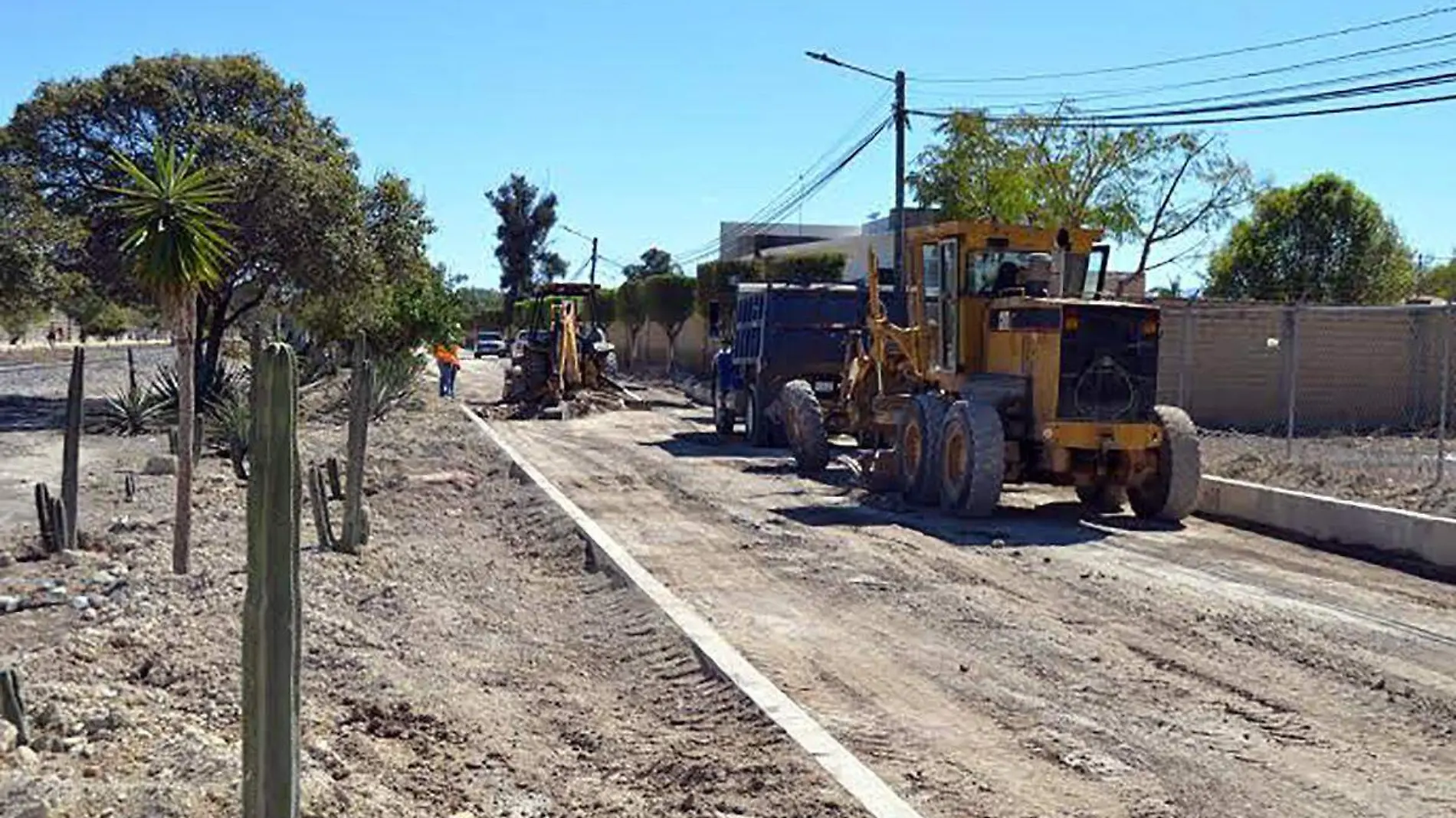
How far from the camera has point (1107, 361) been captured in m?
14.5

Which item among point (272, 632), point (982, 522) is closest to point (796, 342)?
point (982, 522)

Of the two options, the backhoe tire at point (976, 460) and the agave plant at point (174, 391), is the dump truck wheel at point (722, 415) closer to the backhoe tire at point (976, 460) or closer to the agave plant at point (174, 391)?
the agave plant at point (174, 391)

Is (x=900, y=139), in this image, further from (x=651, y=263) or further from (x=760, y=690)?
(x=651, y=263)

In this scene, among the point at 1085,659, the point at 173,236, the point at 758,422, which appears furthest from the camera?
the point at 758,422

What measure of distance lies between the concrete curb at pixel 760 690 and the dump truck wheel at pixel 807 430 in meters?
6.64

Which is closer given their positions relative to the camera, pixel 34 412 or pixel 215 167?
pixel 215 167

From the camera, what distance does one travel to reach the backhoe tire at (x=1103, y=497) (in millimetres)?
15375

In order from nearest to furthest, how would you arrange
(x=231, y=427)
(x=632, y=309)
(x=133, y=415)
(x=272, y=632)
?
1. (x=272, y=632)
2. (x=231, y=427)
3. (x=133, y=415)
4. (x=632, y=309)

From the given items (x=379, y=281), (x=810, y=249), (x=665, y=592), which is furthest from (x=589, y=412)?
(x=810, y=249)

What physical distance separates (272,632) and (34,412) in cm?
2896

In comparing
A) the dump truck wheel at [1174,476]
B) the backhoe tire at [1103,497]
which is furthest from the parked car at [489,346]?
the dump truck wheel at [1174,476]

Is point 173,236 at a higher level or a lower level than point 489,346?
higher

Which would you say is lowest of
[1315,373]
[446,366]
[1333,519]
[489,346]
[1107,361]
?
[1333,519]

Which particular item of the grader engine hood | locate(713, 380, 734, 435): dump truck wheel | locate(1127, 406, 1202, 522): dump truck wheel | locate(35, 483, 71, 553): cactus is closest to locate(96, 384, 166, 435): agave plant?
locate(713, 380, 734, 435): dump truck wheel
